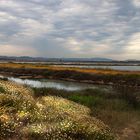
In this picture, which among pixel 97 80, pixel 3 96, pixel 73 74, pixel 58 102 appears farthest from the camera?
pixel 73 74

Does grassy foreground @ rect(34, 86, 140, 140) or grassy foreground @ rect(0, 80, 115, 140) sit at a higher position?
grassy foreground @ rect(0, 80, 115, 140)

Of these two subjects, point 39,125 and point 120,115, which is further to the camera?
point 120,115

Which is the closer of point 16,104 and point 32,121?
point 32,121

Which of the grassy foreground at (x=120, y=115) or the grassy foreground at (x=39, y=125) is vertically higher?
the grassy foreground at (x=39, y=125)

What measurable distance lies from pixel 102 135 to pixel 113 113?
369 inches

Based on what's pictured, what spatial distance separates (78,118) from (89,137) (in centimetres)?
231

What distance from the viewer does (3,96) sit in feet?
69.0

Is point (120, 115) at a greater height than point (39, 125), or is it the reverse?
point (39, 125)

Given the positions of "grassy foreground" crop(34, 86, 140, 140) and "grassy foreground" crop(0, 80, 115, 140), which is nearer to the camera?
"grassy foreground" crop(0, 80, 115, 140)

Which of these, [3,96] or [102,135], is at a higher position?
[3,96]

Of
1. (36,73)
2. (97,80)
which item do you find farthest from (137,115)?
(36,73)

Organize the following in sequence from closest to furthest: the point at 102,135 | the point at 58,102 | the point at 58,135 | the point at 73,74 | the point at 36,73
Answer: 1. the point at 58,135
2. the point at 102,135
3. the point at 58,102
4. the point at 73,74
5. the point at 36,73

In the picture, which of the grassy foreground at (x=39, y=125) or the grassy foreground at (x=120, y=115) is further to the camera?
the grassy foreground at (x=120, y=115)

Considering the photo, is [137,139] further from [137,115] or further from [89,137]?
[137,115]
